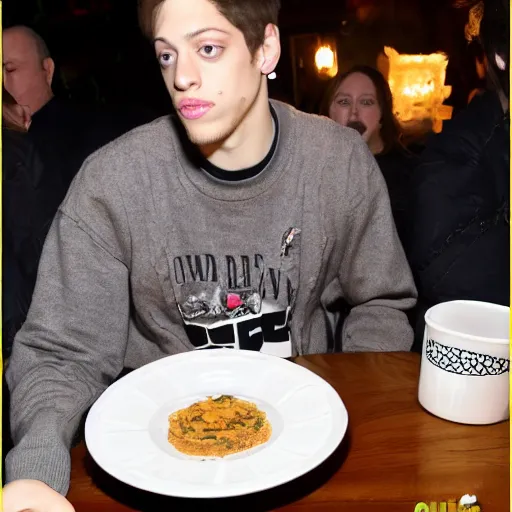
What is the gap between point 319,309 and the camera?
3.72 feet

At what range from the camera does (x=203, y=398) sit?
0.78m

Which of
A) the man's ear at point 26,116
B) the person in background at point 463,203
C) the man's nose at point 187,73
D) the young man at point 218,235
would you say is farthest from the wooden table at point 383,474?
the man's ear at point 26,116

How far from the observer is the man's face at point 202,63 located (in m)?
0.84

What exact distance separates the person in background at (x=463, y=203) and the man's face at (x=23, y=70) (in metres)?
0.68

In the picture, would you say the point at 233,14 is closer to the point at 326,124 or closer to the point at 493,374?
the point at 326,124

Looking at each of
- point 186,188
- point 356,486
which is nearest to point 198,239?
point 186,188

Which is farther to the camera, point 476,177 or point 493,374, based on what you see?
point 476,177

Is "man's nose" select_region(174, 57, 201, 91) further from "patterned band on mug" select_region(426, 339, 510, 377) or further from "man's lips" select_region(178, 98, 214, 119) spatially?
"patterned band on mug" select_region(426, 339, 510, 377)

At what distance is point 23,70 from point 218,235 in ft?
1.47

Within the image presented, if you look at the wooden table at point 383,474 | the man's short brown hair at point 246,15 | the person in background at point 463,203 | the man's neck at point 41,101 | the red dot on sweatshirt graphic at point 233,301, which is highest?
the man's short brown hair at point 246,15

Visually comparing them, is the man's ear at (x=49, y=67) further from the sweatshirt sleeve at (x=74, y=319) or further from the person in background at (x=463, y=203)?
the person in background at (x=463, y=203)

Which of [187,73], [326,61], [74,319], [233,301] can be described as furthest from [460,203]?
Result: [74,319]

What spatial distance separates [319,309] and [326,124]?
34 cm

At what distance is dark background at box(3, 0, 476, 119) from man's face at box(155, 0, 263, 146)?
0.12 meters
